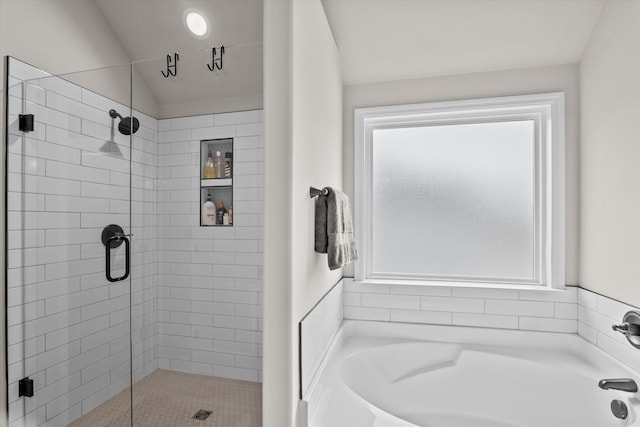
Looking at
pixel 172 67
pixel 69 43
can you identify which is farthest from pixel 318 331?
pixel 69 43

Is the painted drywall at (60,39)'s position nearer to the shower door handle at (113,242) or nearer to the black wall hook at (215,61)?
the black wall hook at (215,61)

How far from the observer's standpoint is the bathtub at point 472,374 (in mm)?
1833

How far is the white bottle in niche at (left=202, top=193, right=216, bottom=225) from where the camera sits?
1520 millimetres

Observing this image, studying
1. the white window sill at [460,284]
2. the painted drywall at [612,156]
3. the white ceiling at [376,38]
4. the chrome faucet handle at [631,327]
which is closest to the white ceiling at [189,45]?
the white ceiling at [376,38]

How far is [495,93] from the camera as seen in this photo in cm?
223

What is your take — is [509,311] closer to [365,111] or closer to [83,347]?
[365,111]

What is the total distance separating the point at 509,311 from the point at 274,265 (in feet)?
5.28

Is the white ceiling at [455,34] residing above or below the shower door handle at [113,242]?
above

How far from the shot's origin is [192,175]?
154 cm

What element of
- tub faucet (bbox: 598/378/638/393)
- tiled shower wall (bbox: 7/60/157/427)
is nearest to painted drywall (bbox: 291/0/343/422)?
tiled shower wall (bbox: 7/60/157/427)

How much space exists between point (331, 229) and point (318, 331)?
0.49 m

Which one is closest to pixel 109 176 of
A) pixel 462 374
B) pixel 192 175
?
pixel 192 175

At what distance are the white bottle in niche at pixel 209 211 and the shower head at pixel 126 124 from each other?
47 cm

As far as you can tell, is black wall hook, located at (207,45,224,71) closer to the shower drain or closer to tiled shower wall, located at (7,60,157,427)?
tiled shower wall, located at (7,60,157,427)
